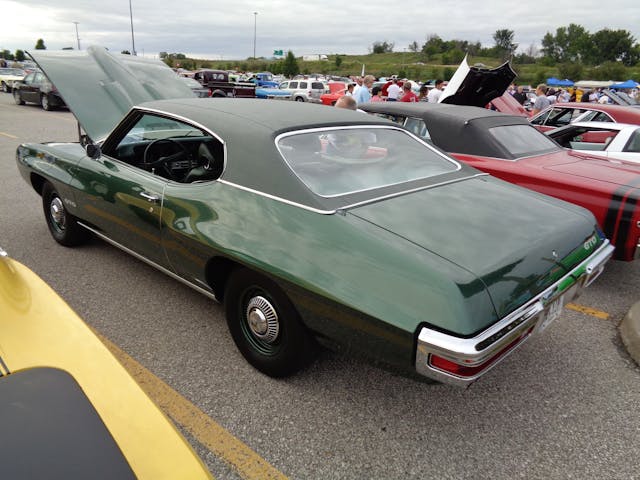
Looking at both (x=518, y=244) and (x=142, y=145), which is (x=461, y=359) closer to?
(x=518, y=244)

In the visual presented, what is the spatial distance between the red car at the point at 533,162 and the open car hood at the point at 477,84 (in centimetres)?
186

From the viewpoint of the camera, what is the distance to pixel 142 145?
384 centimetres

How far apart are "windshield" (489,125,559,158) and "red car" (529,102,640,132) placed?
1.94 meters

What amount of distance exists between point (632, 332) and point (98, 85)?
484 centimetres

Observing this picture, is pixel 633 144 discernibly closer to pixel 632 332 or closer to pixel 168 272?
pixel 632 332

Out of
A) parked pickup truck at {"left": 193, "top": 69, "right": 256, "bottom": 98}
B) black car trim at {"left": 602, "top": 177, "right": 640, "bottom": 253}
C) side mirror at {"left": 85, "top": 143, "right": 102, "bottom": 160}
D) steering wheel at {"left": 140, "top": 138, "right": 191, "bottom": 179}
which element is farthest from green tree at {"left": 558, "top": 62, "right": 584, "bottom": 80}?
side mirror at {"left": 85, "top": 143, "right": 102, "bottom": 160}

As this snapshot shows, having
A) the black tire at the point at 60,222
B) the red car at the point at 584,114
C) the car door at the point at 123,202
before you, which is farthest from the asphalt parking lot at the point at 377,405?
the red car at the point at 584,114

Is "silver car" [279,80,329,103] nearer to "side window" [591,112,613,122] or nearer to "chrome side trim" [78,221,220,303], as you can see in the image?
"side window" [591,112,613,122]

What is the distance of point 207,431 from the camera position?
7.30ft

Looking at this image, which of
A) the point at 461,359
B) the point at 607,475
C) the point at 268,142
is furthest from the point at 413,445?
the point at 268,142

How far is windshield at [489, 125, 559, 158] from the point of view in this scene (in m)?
4.81

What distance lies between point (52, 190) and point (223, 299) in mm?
2519

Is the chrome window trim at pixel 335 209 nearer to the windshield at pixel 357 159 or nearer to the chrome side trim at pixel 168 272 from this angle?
the windshield at pixel 357 159

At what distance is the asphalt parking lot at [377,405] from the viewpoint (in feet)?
6.85
